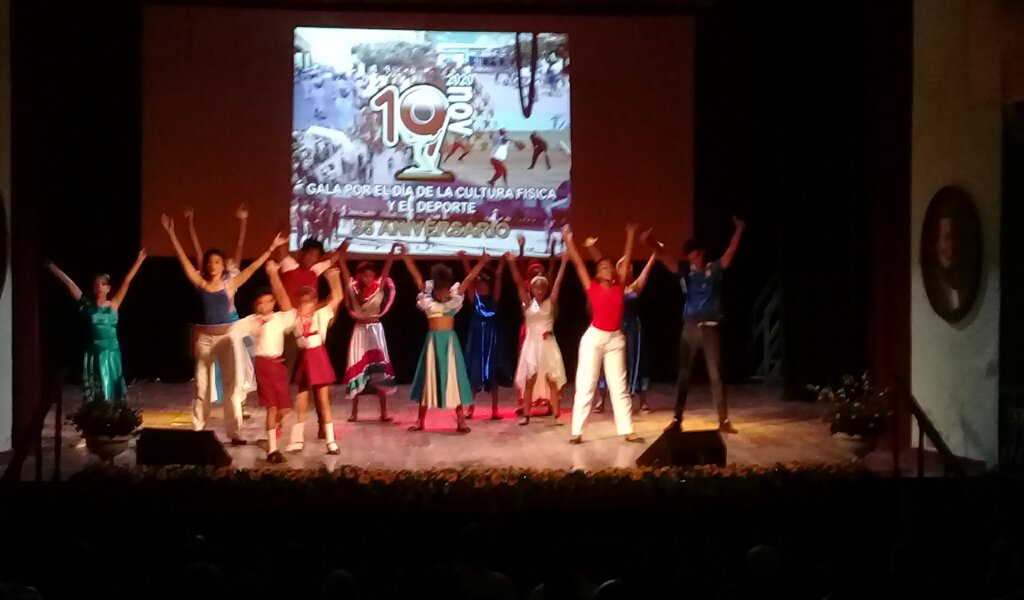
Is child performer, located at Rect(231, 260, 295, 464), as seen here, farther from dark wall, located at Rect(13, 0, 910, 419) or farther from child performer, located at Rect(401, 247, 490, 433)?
dark wall, located at Rect(13, 0, 910, 419)

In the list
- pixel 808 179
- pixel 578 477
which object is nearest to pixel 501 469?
pixel 578 477

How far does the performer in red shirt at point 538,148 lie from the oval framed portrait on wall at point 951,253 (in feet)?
10.6

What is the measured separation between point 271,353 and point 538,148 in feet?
11.4

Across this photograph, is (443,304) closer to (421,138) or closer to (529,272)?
(529,272)

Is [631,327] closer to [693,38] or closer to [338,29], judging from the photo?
[693,38]

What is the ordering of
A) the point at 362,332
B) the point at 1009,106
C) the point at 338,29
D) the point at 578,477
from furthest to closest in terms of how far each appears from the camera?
the point at 338,29 → the point at 362,332 → the point at 1009,106 → the point at 578,477

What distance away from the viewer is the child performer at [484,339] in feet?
26.1

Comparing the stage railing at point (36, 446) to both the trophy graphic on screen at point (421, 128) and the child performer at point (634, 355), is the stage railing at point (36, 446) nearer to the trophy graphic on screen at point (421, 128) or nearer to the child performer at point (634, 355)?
the trophy graphic on screen at point (421, 128)

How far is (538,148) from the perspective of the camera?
9016 mm

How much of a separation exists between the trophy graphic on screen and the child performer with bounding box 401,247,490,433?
1.70m

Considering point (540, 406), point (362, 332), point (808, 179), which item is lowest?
point (540, 406)

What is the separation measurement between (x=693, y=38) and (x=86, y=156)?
5459 mm

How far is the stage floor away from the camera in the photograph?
21.1 feet

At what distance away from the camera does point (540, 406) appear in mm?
8617
